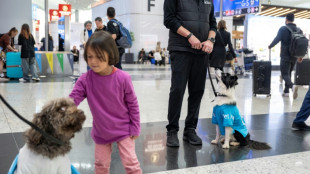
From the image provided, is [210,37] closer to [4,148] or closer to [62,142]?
[62,142]

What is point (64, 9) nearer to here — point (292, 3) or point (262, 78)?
point (292, 3)

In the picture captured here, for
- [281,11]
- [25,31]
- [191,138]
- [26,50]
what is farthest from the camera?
[281,11]

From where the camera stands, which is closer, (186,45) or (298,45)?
(186,45)

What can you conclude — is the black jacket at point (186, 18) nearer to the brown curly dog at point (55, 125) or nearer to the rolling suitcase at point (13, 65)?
Result: the brown curly dog at point (55, 125)

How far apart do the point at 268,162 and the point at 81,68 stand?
691 centimetres

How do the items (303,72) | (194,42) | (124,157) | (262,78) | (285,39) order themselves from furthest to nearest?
1. (303,72)
2. (262,78)
3. (285,39)
4. (194,42)
5. (124,157)

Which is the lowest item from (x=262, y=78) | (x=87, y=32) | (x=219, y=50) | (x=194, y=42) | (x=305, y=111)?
(x=305, y=111)

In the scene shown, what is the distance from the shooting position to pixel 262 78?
7004 mm

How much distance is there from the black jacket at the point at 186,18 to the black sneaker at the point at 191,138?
2.91 feet

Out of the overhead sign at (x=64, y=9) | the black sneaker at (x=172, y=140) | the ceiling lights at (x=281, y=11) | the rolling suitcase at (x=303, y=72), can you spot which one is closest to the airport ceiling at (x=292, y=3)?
the ceiling lights at (x=281, y=11)

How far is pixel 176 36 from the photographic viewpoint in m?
3.14

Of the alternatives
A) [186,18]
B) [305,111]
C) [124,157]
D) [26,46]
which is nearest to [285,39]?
[305,111]

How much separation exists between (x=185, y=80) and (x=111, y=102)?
146 centimetres

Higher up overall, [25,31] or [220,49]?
[25,31]
